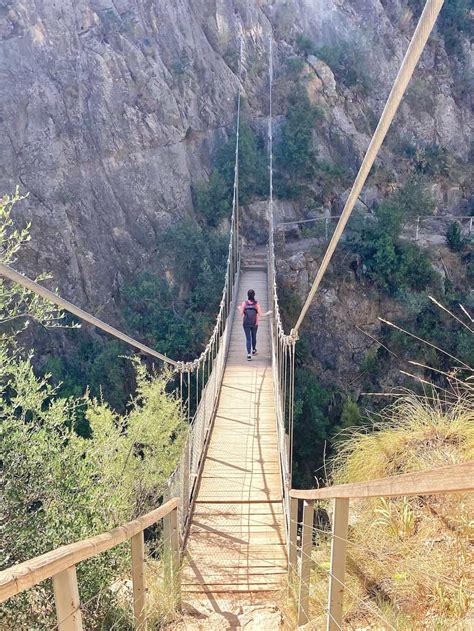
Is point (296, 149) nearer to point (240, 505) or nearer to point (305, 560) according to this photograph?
point (240, 505)

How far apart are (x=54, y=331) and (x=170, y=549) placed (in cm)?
831

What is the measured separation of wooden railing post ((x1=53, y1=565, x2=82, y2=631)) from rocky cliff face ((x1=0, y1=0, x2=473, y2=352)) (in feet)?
29.6

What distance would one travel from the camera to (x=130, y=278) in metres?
9.88

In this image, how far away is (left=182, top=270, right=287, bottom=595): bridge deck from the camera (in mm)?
2354

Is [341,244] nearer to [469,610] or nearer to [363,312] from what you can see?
[363,312]

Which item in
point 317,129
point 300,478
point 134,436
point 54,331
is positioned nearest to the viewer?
point 134,436

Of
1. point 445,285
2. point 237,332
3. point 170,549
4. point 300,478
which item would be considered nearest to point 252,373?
point 237,332

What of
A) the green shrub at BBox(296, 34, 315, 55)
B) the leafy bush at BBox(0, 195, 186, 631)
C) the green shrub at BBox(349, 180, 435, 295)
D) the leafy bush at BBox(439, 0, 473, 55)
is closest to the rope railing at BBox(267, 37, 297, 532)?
the leafy bush at BBox(0, 195, 186, 631)

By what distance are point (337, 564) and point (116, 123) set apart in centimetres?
1040

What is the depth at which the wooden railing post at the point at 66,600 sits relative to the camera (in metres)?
0.76

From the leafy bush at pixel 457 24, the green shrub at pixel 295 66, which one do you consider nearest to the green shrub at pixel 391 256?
the green shrub at pixel 295 66

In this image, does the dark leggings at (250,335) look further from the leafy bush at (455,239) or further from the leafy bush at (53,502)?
the leafy bush at (455,239)

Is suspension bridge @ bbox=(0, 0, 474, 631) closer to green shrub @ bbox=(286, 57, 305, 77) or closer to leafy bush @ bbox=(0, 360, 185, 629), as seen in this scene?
leafy bush @ bbox=(0, 360, 185, 629)

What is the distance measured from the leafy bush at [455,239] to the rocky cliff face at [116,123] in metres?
1.81
